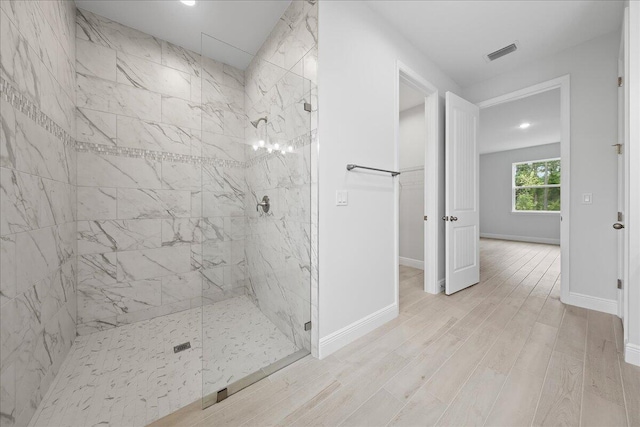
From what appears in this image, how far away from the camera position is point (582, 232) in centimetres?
242

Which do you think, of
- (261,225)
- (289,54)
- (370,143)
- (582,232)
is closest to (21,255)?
(261,225)

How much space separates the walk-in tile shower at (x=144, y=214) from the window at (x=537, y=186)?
7.98m

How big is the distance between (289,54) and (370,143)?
981mm

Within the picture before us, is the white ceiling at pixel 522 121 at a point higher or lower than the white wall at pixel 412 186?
higher

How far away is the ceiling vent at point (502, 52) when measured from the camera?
2.48 m

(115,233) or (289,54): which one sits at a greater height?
(289,54)

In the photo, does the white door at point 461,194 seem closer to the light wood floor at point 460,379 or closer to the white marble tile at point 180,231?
the light wood floor at point 460,379

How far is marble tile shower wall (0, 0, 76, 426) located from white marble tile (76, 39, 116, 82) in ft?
0.51

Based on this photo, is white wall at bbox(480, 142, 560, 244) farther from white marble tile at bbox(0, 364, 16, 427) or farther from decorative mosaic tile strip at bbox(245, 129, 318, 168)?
white marble tile at bbox(0, 364, 16, 427)

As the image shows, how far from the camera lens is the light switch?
1.74 m

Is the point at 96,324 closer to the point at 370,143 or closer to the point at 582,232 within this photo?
the point at 370,143

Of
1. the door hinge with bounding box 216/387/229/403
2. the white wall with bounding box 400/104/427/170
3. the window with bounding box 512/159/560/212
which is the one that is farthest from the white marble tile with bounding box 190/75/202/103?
the window with bounding box 512/159/560/212

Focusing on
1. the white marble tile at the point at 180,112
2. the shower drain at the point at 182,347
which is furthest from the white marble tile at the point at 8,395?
the white marble tile at the point at 180,112

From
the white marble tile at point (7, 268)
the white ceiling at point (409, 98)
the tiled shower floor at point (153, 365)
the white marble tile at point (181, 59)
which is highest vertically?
the white ceiling at point (409, 98)
